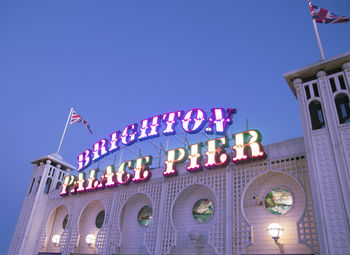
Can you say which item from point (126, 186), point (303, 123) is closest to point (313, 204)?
point (303, 123)

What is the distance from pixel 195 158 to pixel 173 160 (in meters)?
1.80

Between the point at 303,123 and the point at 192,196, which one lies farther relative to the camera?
the point at 192,196

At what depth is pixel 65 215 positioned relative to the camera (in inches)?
1036

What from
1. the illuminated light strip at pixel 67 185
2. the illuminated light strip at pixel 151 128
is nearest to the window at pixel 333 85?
the illuminated light strip at pixel 151 128

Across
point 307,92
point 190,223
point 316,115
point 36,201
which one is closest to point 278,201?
point 316,115

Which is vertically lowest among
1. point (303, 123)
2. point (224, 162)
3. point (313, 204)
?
point (313, 204)

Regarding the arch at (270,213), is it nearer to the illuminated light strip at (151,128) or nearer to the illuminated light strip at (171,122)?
the illuminated light strip at (171,122)

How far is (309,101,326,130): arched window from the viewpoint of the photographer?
14.3 meters

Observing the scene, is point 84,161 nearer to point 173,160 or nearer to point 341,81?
point 173,160

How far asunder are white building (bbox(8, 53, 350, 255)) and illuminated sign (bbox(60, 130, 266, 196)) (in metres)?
0.56

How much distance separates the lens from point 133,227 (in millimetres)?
20656

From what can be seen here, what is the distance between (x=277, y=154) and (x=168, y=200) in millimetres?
7362

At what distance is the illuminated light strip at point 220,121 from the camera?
726 inches

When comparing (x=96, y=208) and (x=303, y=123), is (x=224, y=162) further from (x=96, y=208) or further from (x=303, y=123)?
(x=96, y=208)
